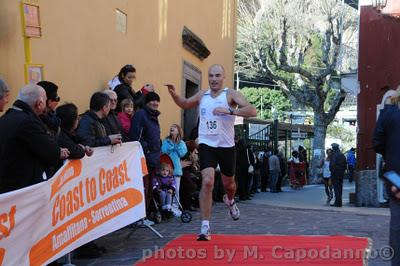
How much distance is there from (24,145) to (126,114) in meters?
4.06

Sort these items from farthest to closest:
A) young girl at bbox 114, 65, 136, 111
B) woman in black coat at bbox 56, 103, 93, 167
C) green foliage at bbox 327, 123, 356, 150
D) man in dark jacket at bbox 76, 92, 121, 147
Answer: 1. green foliage at bbox 327, 123, 356, 150
2. young girl at bbox 114, 65, 136, 111
3. man in dark jacket at bbox 76, 92, 121, 147
4. woman in black coat at bbox 56, 103, 93, 167

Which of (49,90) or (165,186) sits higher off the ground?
(49,90)

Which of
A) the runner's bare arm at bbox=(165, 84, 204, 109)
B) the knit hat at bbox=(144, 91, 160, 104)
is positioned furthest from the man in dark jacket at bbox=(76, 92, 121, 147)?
the knit hat at bbox=(144, 91, 160, 104)

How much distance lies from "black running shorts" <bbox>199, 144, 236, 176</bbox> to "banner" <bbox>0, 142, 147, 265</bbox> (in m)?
0.80

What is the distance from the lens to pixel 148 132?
888 cm

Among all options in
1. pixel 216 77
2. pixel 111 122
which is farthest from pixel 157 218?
pixel 216 77

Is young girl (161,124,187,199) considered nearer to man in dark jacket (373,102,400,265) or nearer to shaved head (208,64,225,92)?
shaved head (208,64,225,92)

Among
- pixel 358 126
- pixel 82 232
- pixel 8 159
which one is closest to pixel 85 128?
pixel 82 232

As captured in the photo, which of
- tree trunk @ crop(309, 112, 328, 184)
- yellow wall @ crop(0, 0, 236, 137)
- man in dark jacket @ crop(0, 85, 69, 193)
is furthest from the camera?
tree trunk @ crop(309, 112, 328, 184)

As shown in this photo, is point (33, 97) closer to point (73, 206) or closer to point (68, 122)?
Answer: point (73, 206)

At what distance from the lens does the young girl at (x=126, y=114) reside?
891 centimetres

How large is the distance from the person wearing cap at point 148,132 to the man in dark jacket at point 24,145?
3569 mm

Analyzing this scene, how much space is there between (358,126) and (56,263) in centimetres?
1121

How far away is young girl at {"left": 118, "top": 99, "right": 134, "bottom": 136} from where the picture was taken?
29.2 feet
